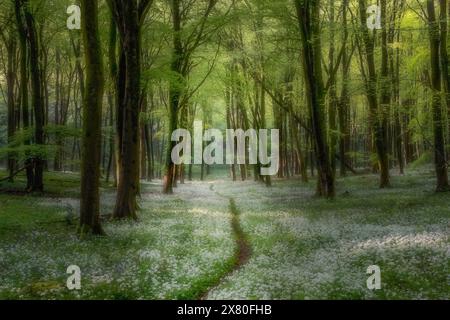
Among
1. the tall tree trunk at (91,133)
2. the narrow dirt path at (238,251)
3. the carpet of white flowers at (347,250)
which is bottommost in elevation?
the narrow dirt path at (238,251)

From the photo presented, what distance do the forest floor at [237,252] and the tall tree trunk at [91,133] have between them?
1.08m

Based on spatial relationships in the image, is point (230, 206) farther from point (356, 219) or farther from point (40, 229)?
point (40, 229)

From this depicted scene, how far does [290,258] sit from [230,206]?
52.6 ft

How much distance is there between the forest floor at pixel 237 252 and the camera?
10852mm

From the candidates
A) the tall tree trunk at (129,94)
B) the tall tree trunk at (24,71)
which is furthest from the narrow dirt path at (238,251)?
the tall tree trunk at (24,71)

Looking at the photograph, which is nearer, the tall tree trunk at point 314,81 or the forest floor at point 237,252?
the forest floor at point 237,252

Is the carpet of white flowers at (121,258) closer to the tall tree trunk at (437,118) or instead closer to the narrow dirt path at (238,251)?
the narrow dirt path at (238,251)

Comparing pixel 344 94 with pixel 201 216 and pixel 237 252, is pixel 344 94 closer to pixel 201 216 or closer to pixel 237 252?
pixel 201 216

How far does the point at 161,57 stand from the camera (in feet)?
120

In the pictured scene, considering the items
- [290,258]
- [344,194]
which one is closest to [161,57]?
[344,194]

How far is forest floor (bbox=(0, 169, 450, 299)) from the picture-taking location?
10.9 m

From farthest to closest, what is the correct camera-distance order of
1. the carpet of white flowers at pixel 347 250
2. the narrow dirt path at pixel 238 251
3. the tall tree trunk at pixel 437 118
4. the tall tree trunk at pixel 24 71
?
the tall tree trunk at pixel 24 71 → the tall tree trunk at pixel 437 118 → the narrow dirt path at pixel 238 251 → the carpet of white flowers at pixel 347 250

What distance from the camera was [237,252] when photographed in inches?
629
